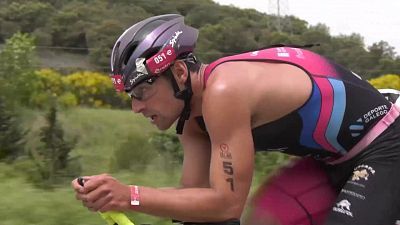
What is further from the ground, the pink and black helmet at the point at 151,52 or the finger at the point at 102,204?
the pink and black helmet at the point at 151,52

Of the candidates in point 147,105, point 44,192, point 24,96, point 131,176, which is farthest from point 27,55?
point 147,105

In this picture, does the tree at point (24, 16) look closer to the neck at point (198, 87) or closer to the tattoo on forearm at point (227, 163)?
the neck at point (198, 87)

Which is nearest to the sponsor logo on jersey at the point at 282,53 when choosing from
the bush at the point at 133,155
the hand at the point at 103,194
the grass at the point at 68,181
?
the hand at the point at 103,194

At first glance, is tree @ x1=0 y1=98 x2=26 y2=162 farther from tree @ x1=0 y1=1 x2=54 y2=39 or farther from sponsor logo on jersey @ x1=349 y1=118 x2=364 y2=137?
tree @ x1=0 y1=1 x2=54 y2=39

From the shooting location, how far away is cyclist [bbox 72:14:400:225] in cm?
240

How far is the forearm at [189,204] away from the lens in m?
2.36

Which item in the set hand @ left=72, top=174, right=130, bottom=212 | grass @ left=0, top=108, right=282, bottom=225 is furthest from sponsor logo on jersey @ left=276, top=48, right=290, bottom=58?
grass @ left=0, top=108, right=282, bottom=225

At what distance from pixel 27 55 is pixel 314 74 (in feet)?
28.9

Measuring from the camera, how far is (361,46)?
1382 centimetres

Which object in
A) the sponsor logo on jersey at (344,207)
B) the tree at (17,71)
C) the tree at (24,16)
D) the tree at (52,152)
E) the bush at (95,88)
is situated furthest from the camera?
the bush at (95,88)

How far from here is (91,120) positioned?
1202 cm

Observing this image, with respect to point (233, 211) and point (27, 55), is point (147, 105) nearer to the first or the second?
point (233, 211)

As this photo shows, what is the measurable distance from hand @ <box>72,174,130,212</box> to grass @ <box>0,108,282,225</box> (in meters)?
2.21

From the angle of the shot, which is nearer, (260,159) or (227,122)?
(227,122)
